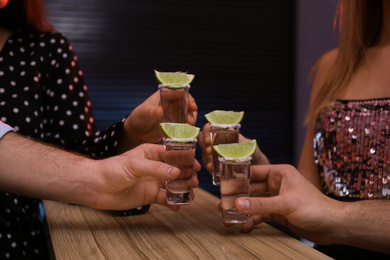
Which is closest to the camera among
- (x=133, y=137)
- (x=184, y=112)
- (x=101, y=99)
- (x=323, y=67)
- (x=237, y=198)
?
(x=237, y=198)

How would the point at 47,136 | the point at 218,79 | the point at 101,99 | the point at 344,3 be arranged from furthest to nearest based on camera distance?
the point at 218,79, the point at 101,99, the point at 344,3, the point at 47,136

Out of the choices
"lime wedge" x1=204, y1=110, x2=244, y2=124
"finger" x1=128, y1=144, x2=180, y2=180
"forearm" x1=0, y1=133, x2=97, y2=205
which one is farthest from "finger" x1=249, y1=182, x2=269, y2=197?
"forearm" x1=0, y1=133, x2=97, y2=205

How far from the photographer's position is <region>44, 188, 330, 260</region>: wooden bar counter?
956 millimetres

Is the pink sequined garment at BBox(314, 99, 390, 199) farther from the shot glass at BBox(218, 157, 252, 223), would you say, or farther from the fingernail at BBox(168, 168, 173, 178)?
the fingernail at BBox(168, 168, 173, 178)

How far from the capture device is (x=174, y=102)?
1.19 meters

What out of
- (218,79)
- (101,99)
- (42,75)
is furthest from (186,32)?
(42,75)

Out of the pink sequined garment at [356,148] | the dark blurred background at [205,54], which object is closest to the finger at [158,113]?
the pink sequined garment at [356,148]

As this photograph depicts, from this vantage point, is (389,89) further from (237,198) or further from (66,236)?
(66,236)

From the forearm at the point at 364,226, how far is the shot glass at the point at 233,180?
26 centimetres

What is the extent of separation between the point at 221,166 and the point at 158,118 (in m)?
0.31

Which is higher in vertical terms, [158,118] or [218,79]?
[158,118]

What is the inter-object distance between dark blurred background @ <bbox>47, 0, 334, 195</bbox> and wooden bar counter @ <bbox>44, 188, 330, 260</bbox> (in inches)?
116

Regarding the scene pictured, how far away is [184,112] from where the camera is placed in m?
1.21

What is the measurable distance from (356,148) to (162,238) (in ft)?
3.07
